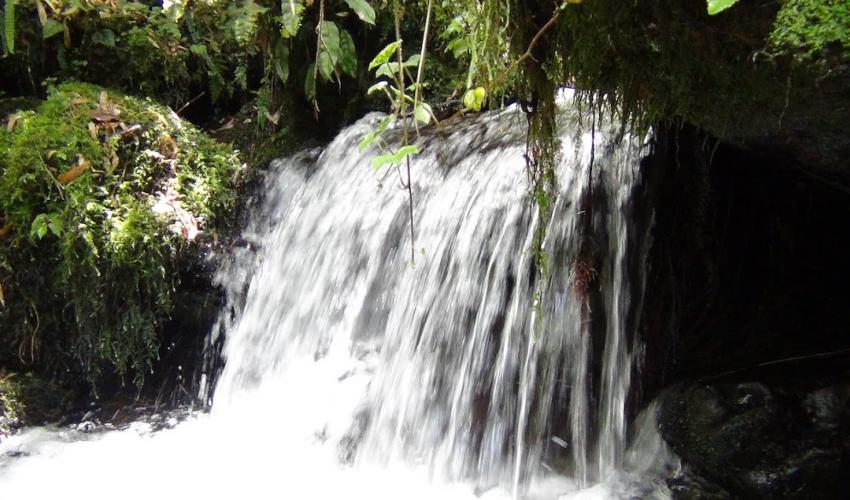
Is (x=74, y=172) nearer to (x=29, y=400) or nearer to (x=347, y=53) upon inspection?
(x=29, y=400)

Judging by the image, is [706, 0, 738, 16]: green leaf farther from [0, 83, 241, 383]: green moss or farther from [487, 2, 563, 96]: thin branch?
[0, 83, 241, 383]: green moss

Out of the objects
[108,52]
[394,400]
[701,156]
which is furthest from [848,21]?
[108,52]

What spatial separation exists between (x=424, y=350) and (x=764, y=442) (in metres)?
1.36

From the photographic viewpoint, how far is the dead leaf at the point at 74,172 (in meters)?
3.54

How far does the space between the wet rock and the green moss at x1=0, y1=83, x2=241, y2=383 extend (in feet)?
9.09

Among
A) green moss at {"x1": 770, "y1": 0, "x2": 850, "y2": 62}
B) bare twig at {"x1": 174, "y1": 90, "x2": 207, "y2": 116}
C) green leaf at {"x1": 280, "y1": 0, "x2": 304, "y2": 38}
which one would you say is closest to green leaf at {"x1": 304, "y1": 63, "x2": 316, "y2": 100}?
green leaf at {"x1": 280, "y1": 0, "x2": 304, "y2": 38}

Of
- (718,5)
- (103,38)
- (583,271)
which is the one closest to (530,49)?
(718,5)

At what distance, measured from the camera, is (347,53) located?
418 cm

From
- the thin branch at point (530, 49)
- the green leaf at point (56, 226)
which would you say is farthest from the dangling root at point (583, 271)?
the green leaf at point (56, 226)

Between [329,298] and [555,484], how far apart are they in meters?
1.62

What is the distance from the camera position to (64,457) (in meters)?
3.18

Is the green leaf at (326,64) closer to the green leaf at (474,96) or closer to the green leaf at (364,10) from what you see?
the green leaf at (364,10)

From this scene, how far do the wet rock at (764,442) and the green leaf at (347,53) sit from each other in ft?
9.72

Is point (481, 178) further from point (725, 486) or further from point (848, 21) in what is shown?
point (848, 21)
